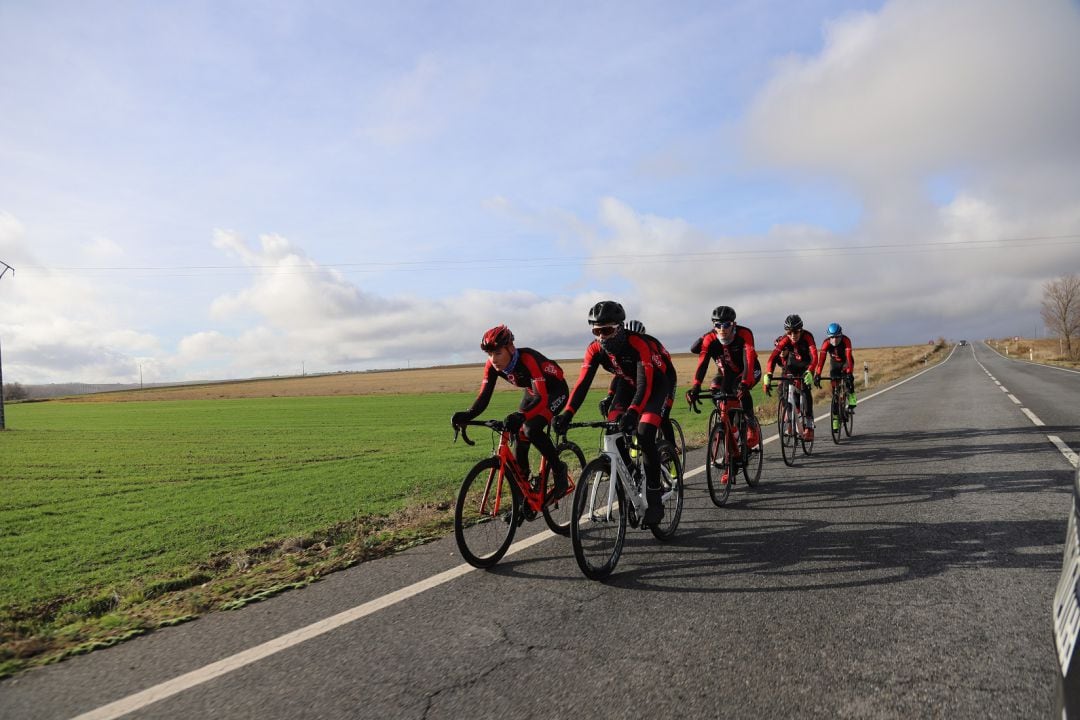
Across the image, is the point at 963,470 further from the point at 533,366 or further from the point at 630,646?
the point at 630,646

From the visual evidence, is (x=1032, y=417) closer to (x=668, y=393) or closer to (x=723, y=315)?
(x=723, y=315)

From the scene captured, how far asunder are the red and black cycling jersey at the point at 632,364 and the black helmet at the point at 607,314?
0.23 meters

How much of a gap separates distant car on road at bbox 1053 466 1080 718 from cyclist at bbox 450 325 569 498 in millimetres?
3790

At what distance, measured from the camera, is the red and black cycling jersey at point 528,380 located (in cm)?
551

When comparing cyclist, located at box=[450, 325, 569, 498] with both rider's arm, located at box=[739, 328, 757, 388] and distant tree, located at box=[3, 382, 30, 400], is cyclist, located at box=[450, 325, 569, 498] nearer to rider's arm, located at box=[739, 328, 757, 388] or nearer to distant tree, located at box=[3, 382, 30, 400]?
rider's arm, located at box=[739, 328, 757, 388]

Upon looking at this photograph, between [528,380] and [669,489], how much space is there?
1.55 metres

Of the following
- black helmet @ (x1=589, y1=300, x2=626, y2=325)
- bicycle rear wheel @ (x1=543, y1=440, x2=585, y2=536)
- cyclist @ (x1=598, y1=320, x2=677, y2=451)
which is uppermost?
black helmet @ (x1=589, y1=300, x2=626, y2=325)

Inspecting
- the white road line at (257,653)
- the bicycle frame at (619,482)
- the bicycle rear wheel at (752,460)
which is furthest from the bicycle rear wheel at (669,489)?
the bicycle rear wheel at (752,460)

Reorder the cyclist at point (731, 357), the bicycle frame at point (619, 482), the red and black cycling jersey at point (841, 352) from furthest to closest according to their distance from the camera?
the red and black cycling jersey at point (841, 352) < the cyclist at point (731, 357) < the bicycle frame at point (619, 482)

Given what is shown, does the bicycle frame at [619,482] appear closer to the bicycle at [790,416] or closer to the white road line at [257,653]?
the white road line at [257,653]

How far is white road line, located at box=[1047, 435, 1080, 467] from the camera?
324 inches

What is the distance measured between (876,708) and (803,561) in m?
2.07

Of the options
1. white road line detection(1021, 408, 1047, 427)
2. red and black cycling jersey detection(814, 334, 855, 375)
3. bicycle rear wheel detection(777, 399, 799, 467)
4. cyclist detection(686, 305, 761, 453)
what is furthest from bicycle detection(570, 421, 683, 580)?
white road line detection(1021, 408, 1047, 427)

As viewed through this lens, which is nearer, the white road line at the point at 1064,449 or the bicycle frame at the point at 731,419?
the bicycle frame at the point at 731,419
